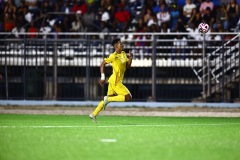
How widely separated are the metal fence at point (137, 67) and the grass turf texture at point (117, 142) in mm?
9246

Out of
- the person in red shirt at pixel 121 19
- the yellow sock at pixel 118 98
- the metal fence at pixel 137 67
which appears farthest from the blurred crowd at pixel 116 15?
the yellow sock at pixel 118 98

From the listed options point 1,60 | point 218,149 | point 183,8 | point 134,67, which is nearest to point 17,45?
point 1,60

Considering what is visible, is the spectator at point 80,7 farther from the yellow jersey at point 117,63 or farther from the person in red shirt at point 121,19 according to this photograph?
the yellow jersey at point 117,63

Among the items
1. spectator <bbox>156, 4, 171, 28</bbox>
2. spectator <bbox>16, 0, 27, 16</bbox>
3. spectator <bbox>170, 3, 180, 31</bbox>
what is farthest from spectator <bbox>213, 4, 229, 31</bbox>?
spectator <bbox>16, 0, 27, 16</bbox>

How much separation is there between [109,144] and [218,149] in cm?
196

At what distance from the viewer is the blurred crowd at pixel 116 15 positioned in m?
29.4

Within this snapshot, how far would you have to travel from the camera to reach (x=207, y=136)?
15375 millimetres

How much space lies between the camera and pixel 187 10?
30.4 metres

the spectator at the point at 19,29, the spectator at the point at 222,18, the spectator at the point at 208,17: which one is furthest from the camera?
the spectator at the point at 19,29

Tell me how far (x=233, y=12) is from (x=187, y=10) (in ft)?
6.74

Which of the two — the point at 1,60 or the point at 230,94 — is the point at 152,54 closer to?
the point at 230,94

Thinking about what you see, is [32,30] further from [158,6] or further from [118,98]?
[118,98]

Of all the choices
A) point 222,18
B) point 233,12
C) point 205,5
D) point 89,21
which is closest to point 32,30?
point 89,21

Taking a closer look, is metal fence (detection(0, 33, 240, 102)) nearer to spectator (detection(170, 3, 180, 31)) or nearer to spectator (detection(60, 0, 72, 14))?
spectator (detection(170, 3, 180, 31))
